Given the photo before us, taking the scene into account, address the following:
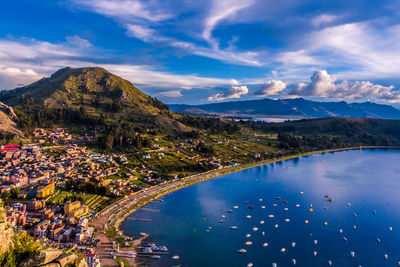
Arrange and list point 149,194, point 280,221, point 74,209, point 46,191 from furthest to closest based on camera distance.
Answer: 1. point 149,194
2. point 46,191
3. point 280,221
4. point 74,209

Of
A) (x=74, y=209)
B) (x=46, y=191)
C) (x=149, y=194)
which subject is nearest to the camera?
(x=74, y=209)

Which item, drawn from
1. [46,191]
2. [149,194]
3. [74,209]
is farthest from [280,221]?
[46,191]

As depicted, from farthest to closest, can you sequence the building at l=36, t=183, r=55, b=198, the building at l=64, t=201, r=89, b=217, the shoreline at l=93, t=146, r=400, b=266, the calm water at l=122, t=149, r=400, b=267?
the building at l=36, t=183, r=55, b=198 → the shoreline at l=93, t=146, r=400, b=266 → the building at l=64, t=201, r=89, b=217 → the calm water at l=122, t=149, r=400, b=267

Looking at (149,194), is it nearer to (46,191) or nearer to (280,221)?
(46,191)

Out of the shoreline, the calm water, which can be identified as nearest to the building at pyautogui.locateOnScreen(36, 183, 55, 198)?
the shoreline

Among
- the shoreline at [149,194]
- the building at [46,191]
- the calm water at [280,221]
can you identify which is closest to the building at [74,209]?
the shoreline at [149,194]

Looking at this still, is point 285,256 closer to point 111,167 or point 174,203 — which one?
point 174,203

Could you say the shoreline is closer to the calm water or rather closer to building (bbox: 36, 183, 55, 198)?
the calm water

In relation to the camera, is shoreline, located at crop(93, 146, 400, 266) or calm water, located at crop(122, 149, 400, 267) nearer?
calm water, located at crop(122, 149, 400, 267)
